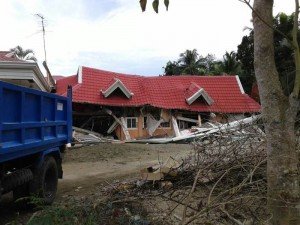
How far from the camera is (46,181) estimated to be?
8.64m

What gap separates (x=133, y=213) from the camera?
21.4 ft

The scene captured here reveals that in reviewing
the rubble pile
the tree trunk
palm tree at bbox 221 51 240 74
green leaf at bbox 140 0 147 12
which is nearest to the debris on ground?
the rubble pile

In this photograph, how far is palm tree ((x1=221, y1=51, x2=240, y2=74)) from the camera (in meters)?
45.6

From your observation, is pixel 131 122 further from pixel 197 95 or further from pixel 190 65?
pixel 190 65

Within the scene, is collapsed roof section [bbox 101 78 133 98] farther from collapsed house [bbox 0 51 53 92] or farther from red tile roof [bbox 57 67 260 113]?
collapsed house [bbox 0 51 53 92]

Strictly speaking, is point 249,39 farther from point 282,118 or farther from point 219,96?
point 282,118

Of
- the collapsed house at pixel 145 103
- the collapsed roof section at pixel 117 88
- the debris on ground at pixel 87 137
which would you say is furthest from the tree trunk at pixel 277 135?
the collapsed roof section at pixel 117 88

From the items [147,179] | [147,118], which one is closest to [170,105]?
[147,118]

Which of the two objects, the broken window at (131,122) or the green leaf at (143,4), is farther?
the broken window at (131,122)

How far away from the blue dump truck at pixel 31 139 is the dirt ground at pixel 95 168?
53 centimetres

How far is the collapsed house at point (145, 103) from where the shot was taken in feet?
93.2

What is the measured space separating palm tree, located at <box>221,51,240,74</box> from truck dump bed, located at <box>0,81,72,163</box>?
124 feet

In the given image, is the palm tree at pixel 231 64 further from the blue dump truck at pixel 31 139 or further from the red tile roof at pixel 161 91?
the blue dump truck at pixel 31 139

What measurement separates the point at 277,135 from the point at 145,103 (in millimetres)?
24072
